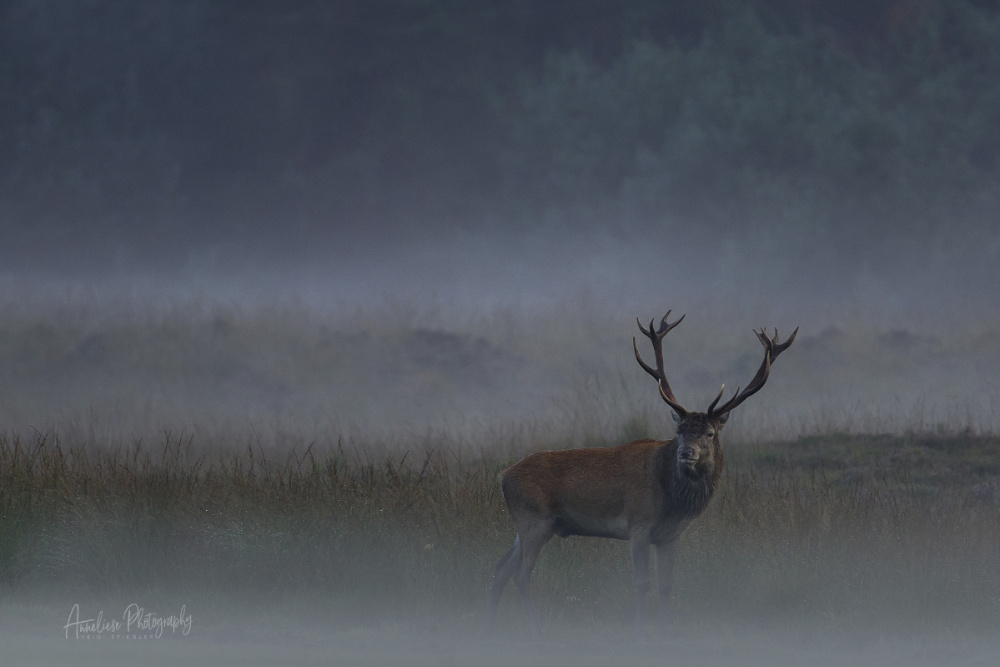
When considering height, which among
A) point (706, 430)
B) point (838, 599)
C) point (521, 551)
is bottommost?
point (838, 599)

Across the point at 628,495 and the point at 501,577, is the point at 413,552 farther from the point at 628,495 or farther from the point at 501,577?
the point at 628,495

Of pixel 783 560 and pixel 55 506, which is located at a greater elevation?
pixel 55 506

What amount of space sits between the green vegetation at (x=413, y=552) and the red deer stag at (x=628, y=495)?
34.2 inches

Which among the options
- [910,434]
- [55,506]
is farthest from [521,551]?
[910,434]

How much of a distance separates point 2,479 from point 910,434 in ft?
49.7

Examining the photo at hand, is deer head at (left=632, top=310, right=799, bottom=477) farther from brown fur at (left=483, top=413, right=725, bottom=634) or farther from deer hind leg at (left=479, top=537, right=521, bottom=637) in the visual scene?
deer hind leg at (left=479, top=537, right=521, bottom=637)

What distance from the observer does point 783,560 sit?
1101cm

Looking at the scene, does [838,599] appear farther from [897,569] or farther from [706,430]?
[706,430]

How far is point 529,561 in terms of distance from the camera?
9.59 m

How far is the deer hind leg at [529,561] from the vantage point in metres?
9.54
